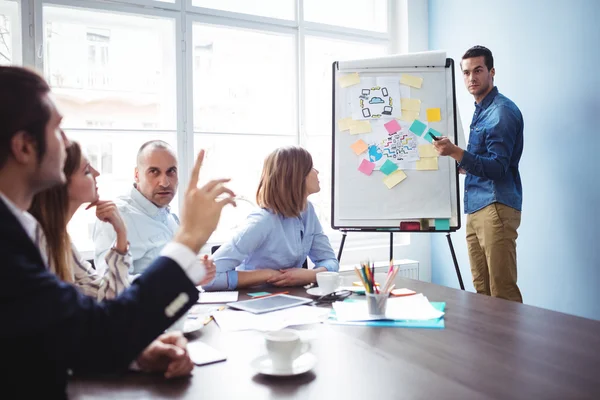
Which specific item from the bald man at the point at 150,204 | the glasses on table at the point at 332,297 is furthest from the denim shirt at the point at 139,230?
the glasses on table at the point at 332,297

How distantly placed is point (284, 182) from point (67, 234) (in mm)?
946

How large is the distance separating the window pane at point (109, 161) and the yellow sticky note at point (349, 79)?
3.78ft

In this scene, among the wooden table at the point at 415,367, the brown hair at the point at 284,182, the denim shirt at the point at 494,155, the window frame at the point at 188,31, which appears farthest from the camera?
the window frame at the point at 188,31

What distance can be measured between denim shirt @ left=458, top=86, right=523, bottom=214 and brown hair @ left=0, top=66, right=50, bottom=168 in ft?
7.57

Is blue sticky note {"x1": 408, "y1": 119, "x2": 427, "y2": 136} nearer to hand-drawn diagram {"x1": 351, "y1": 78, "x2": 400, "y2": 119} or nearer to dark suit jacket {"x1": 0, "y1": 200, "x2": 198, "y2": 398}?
hand-drawn diagram {"x1": 351, "y1": 78, "x2": 400, "y2": 119}

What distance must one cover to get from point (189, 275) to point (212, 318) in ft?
2.00

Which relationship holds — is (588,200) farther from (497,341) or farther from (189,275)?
(189,275)

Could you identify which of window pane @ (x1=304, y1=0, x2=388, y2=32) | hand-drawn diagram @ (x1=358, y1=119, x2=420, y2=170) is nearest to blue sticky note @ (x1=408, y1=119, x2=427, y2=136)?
hand-drawn diagram @ (x1=358, y1=119, x2=420, y2=170)

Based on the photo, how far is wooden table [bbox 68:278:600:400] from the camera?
863 millimetres

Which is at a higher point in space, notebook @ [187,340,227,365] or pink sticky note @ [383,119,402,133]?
pink sticky note @ [383,119,402,133]

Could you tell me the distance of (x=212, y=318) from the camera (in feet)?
4.42

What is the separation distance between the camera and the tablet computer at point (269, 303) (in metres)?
1.42

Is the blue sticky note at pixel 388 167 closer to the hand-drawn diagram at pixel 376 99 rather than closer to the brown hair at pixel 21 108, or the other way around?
the hand-drawn diagram at pixel 376 99

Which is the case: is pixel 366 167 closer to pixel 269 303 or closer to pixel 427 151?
pixel 427 151
